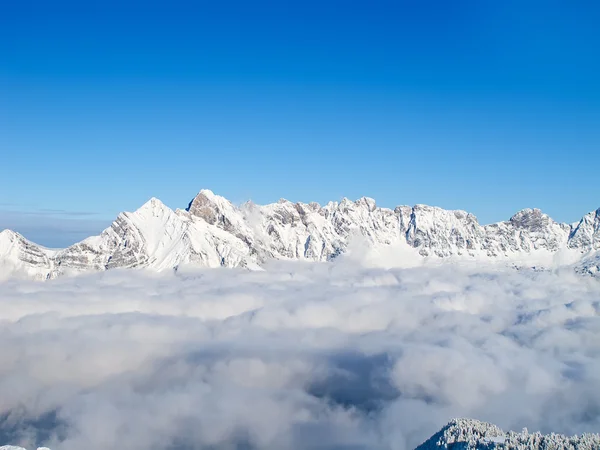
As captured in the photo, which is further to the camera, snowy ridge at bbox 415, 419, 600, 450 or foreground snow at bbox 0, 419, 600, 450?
snowy ridge at bbox 415, 419, 600, 450

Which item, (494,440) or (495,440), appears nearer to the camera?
(495,440)

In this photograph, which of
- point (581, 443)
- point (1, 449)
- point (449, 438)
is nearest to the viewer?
point (1, 449)

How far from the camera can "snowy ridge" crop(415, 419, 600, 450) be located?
15325cm

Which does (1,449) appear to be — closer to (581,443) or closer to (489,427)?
(489,427)

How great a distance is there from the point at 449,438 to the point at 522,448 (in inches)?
1028

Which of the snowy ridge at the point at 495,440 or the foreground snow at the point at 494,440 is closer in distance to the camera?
the foreground snow at the point at 494,440

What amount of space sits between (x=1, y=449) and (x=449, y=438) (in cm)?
12086

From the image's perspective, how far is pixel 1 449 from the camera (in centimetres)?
14312

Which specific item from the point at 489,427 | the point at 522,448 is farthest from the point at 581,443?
the point at 489,427

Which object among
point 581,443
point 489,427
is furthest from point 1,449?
point 581,443

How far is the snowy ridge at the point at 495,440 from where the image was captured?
153m

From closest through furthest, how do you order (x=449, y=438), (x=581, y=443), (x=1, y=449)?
(x=1, y=449) < (x=581, y=443) < (x=449, y=438)

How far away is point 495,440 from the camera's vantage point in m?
159

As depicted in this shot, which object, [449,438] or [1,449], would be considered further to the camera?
[449,438]
